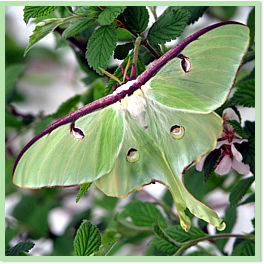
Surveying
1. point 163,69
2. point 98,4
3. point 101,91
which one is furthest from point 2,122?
point 163,69

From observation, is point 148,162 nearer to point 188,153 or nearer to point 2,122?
point 188,153

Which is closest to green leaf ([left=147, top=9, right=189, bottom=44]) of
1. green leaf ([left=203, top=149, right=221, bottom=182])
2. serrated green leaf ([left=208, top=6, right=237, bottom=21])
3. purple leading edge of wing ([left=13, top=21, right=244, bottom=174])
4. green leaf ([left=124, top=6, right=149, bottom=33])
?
green leaf ([left=124, top=6, right=149, bottom=33])

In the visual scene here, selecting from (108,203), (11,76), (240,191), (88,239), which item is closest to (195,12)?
(240,191)

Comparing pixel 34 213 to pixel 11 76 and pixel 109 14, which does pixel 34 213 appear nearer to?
pixel 11 76

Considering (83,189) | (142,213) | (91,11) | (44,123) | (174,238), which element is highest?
(91,11)

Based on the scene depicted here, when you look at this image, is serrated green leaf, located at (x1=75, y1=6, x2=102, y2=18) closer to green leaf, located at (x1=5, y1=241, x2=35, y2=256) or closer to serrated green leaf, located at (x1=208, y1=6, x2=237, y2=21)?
green leaf, located at (x1=5, y1=241, x2=35, y2=256)

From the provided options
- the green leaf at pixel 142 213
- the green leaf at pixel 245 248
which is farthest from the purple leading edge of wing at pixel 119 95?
the green leaf at pixel 142 213

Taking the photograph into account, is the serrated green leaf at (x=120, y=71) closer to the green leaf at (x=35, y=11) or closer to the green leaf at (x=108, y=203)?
the green leaf at (x=35, y=11)
